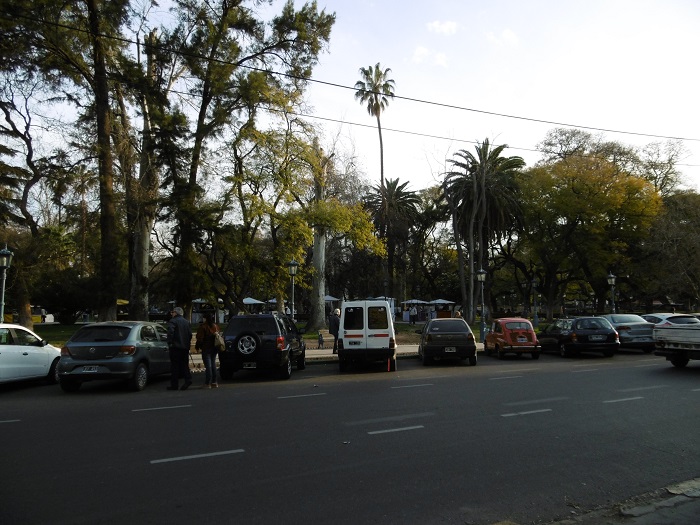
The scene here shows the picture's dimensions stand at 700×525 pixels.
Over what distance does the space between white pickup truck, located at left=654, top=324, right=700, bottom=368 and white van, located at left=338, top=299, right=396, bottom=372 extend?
8009 millimetres

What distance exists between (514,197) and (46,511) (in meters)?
49.0

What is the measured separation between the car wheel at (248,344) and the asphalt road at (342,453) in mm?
1827

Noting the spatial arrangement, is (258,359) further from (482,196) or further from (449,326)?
(482,196)

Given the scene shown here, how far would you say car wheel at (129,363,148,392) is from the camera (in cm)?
1258

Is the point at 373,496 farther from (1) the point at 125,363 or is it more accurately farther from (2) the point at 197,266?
(2) the point at 197,266

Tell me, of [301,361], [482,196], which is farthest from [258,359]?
[482,196]

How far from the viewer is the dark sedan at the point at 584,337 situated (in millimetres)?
20328

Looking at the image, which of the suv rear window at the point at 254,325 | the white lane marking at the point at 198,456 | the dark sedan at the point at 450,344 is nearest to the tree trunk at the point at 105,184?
the suv rear window at the point at 254,325

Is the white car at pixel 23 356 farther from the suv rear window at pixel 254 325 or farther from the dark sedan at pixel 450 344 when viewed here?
the dark sedan at pixel 450 344

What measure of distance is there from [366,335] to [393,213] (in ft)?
114

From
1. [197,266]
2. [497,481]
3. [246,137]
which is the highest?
[246,137]

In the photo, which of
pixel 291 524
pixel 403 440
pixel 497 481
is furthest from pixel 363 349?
pixel 291 524

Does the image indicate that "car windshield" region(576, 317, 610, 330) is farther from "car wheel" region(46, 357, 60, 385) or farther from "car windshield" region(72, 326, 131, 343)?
"car wheel" region(46, 357, 60, 385)

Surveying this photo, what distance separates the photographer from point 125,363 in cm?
1227
